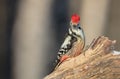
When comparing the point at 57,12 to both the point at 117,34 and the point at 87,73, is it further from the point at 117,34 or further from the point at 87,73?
the point at 87,73

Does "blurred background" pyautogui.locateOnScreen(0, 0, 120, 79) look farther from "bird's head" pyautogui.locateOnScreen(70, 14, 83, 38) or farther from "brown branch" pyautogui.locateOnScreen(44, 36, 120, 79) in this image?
"bird's head" pyautogui.locateOnScreen(70, 14, 83, 38)

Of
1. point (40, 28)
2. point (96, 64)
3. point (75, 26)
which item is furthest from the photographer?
point (40, 28)

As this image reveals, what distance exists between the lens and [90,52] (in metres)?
4.38

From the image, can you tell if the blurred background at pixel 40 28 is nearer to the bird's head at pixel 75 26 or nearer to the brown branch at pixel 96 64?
the brown branch at pixel 96 64

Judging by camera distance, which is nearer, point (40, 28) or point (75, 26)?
point (75, 26)

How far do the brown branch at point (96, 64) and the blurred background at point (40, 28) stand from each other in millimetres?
2810

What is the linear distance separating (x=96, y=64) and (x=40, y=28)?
299 centimetres

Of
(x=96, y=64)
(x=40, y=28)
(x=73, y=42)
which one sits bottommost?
(x=40, y=28)

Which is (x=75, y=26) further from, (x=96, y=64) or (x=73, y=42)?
(x=96, y=64)

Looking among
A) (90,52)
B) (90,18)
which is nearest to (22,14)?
(90,18)

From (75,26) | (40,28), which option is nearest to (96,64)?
(75,26)

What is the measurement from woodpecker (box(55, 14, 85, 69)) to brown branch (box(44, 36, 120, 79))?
0.16 ft

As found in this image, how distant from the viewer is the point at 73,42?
436 cm

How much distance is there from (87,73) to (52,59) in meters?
3.11
